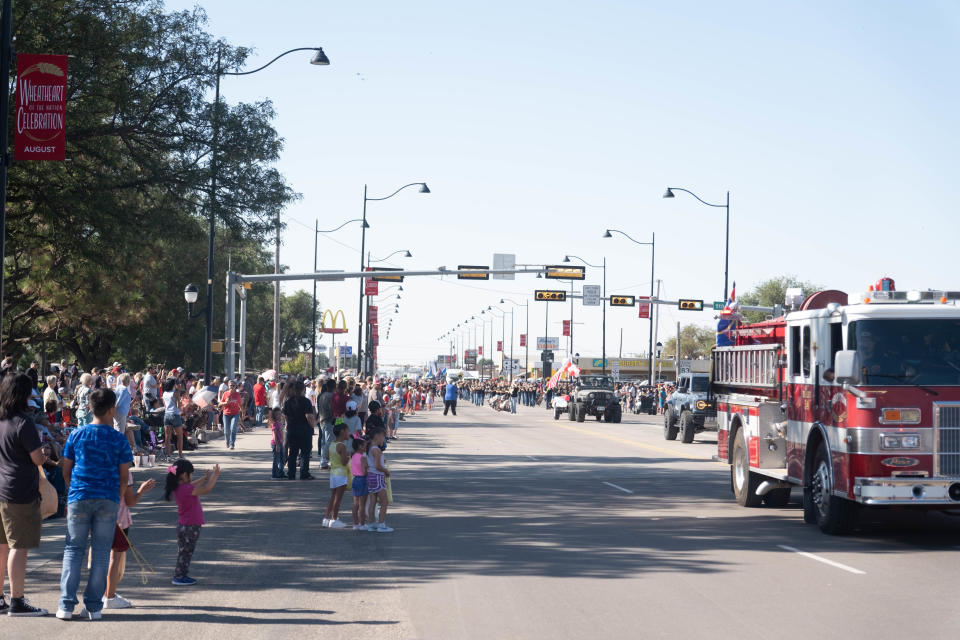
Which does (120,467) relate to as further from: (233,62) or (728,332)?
(233,62)

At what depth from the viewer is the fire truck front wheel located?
13.3 meters

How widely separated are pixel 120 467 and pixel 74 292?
113 ft

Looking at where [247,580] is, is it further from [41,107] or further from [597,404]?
[597,404]

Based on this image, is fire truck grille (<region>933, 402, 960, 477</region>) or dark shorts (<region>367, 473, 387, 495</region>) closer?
fire truck grille (<region>933, 402, 960, 477</region>)

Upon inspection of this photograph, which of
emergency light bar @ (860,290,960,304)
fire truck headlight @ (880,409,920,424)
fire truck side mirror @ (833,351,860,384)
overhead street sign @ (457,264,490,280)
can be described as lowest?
fire truck headlight @ (880,409,920,424)

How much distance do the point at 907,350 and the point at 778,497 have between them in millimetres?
5055

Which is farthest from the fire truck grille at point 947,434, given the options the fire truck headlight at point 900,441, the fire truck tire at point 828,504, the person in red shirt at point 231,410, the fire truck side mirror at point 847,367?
the person in red shirt at point 231,410

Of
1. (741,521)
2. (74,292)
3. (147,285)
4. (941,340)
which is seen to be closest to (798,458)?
(741,521)

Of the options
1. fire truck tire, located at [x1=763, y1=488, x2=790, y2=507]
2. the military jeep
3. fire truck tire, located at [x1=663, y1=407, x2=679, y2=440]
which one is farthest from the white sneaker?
the military jeep

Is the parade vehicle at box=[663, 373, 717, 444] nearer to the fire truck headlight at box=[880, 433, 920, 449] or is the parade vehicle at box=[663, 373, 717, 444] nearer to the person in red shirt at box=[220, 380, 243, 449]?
the person in red shirt at box=[220, 380, 243, 449]

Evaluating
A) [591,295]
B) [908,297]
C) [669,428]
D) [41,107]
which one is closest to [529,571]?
[908,297]

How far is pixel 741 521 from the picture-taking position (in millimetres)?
15125

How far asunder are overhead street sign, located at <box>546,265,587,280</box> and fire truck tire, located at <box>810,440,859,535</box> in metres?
32.3

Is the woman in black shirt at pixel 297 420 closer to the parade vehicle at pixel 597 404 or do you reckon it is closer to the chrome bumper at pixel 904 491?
the chrome bumper at pixel 904 491
